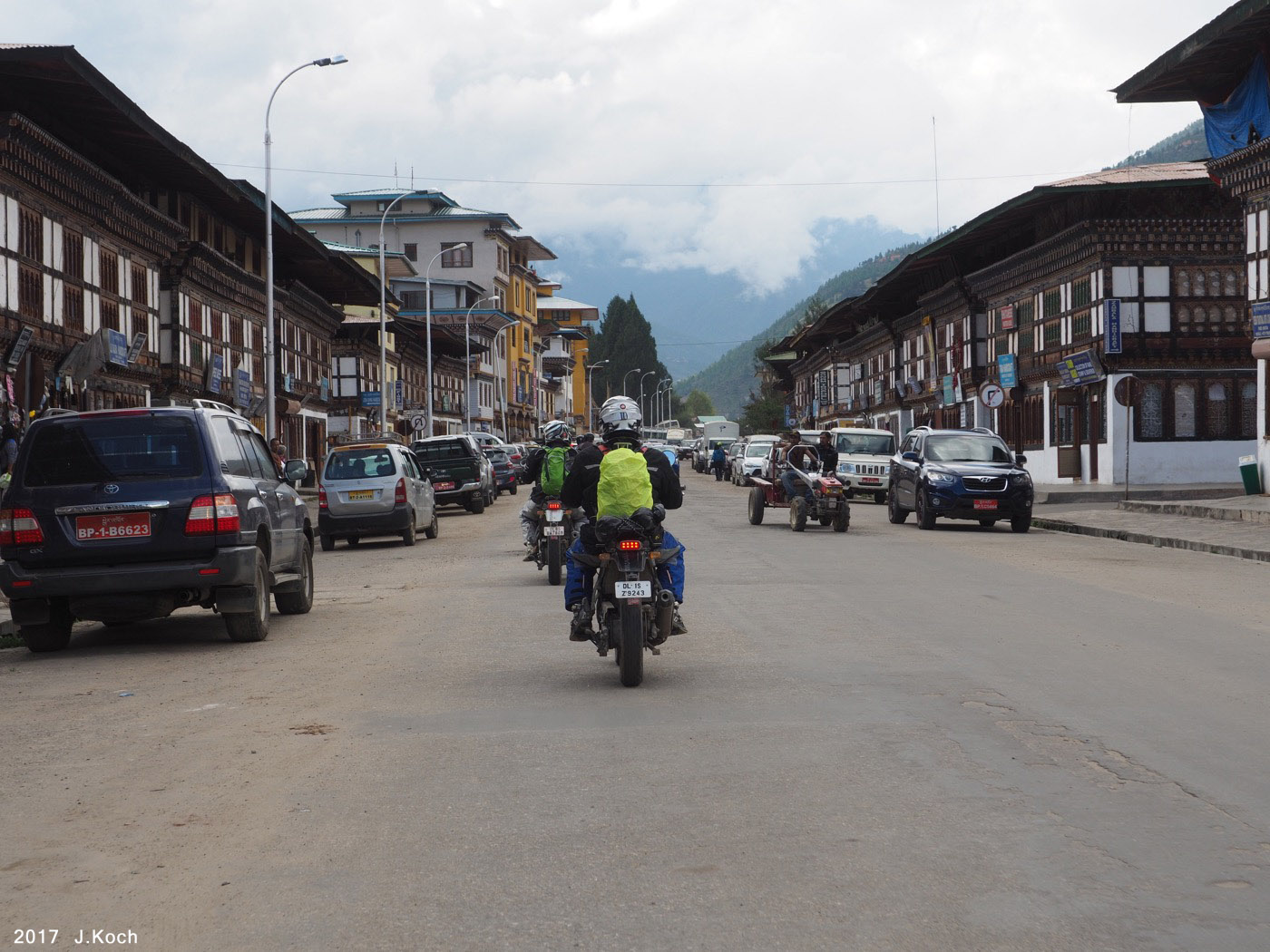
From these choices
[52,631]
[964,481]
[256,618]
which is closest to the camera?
[52,631]

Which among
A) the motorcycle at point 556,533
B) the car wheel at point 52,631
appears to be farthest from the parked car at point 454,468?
the car wheel at point 52,631

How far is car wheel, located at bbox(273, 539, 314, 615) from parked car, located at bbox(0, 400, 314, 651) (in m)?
2.31

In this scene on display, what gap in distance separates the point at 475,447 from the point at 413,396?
49.8m

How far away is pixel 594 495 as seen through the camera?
10.4 m

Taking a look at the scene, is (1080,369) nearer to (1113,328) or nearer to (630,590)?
(1113,328)

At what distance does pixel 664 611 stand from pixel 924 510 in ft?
61.6

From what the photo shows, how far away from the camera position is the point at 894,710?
8.34 meters

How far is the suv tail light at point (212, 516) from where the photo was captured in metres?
11.8

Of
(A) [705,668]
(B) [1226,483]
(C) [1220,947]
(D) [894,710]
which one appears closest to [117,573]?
(A) [705,668]

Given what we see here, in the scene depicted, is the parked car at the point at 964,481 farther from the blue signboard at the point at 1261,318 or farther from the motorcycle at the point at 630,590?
the motorcycle at the point at 630,590

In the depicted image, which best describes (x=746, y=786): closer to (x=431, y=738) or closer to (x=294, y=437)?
(x=431, y=738)

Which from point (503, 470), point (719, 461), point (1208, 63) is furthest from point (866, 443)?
point (719, 461)

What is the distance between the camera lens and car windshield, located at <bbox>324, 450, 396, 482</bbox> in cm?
2600

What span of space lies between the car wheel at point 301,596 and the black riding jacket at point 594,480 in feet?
16.4
